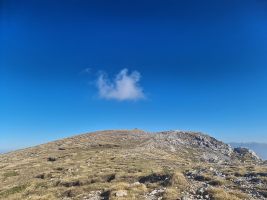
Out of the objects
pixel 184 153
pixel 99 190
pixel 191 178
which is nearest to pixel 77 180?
pixel 99 190

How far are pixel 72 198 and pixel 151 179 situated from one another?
8943 mm

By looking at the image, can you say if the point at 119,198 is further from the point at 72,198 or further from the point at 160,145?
the point at 160,145

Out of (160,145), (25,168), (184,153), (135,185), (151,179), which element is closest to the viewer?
(135,185)

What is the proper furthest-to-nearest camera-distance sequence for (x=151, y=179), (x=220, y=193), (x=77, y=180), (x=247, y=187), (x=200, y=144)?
(x=200, y=144), (x=77, y=180), (x=151, y=179), (x=247, y=187), (x=220, y=193)

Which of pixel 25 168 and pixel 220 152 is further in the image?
pixel 220 152

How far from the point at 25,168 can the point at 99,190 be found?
36.7m

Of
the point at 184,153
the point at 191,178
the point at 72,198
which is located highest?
the point at 184,153

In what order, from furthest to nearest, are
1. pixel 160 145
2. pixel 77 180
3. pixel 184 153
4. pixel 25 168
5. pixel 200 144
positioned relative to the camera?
pixel 200 144 < pixel 160 145 < pixel 184 153 < pixel 25 168 < pixel 77 180

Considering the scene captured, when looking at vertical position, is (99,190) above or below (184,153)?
below

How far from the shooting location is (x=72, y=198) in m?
32.7

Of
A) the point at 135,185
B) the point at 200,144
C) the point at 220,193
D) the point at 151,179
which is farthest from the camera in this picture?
the point at 200,144

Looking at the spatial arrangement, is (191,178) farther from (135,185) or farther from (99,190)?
(99,190)

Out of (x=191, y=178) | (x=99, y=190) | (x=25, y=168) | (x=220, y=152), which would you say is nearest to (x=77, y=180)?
(x=99, y=190)

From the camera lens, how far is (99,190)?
34594mm
